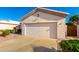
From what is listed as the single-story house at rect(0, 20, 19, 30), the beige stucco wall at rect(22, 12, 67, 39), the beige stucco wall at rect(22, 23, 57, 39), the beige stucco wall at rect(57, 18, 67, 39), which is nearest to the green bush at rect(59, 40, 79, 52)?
the beige stucco wall at rect(57, 18, 67, 39)

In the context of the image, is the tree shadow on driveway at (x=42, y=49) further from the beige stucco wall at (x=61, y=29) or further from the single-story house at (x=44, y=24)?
the beige stucco wall at (x=61, y=29)

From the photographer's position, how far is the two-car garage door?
820 cm

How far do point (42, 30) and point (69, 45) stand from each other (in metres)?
1.74

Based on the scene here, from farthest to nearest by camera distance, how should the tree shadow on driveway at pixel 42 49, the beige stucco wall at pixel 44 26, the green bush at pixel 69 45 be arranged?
the beige stucco wall at pixel 44 26
the tree shadow on driveway at pixel 42 49
the green bush at pixel 69 45

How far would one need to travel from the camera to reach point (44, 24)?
27.0 ft

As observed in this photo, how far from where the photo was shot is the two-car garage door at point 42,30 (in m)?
8.20

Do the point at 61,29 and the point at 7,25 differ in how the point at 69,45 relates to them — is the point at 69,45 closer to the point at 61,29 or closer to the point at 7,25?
the point at 61,29

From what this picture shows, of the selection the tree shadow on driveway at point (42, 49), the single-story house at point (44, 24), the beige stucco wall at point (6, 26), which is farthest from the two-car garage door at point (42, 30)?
the beige stucco wall at point (6, 26)

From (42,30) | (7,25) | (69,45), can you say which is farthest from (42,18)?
(69,45)

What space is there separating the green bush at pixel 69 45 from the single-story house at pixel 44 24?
40cm

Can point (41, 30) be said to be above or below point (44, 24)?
below

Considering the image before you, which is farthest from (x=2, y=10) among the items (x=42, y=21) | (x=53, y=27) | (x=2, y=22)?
(x=53, y=27)

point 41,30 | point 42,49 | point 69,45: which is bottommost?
point 42,49
